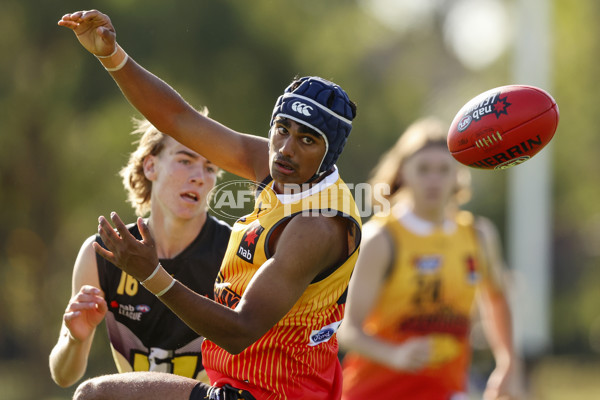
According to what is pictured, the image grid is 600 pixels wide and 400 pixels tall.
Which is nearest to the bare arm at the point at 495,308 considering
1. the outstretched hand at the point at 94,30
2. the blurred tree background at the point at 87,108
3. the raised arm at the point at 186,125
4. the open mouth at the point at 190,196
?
the open mouth at the point at 190,196

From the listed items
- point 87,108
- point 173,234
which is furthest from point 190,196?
point 87,108

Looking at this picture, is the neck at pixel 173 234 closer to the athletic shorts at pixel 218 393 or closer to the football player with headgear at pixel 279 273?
the football player with headgear at pixel 279 273

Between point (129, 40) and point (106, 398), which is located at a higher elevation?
point (129, 40)

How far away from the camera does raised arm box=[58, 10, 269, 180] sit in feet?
13.5

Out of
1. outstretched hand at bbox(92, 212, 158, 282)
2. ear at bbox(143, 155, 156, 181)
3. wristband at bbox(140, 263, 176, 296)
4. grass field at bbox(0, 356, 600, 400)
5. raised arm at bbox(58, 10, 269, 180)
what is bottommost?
grass field at bbox(0, 356, 600, 400)

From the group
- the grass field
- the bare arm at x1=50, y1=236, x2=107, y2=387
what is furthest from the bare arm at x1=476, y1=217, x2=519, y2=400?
the grass field

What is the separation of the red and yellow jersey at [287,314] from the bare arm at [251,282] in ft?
0.46

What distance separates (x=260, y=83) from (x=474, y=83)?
13836mm

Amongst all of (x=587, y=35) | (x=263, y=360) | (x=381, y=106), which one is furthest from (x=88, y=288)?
(x=587, y=35)

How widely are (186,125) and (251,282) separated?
1.04 metres

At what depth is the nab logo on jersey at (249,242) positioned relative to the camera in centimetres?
366

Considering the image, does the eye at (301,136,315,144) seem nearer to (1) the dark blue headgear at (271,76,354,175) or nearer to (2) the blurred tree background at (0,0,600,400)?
(1) the dark blue headgear at (271,76,354,175)

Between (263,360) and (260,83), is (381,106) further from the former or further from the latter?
(263,360)

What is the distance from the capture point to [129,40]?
41.2ft
